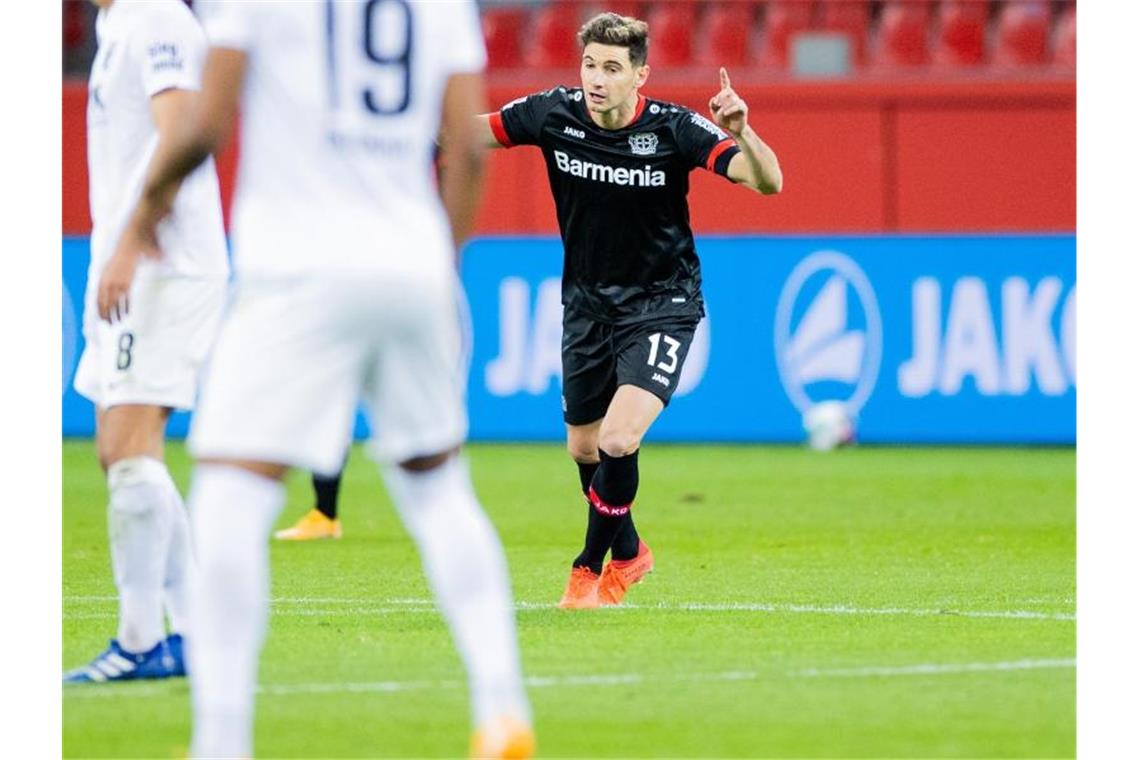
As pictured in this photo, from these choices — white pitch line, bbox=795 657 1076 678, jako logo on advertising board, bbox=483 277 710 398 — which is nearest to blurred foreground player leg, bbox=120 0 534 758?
white pitch line, bbox=795 657 1076 678

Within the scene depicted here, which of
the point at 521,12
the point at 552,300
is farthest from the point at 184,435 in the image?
the point at 521,12

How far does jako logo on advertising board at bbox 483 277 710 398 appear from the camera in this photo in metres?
16.8

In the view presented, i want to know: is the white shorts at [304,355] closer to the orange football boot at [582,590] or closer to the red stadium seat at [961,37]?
the orange football boot at [582,590]

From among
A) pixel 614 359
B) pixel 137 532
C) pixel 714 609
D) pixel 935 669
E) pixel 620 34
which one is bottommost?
pixel 714 609

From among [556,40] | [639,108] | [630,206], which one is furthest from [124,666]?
[556,40]

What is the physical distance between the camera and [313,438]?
4.59 m

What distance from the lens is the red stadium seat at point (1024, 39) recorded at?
19.7 metres

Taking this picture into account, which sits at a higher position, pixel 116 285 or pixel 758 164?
pixel 758 164

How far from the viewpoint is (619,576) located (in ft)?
27.2

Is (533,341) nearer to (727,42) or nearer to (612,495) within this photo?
(727,42)

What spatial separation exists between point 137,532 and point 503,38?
582 inches

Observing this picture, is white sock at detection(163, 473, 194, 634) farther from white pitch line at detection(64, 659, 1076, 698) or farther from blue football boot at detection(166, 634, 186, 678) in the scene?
white pitch line at detection(64, 659, 1076, 698)
